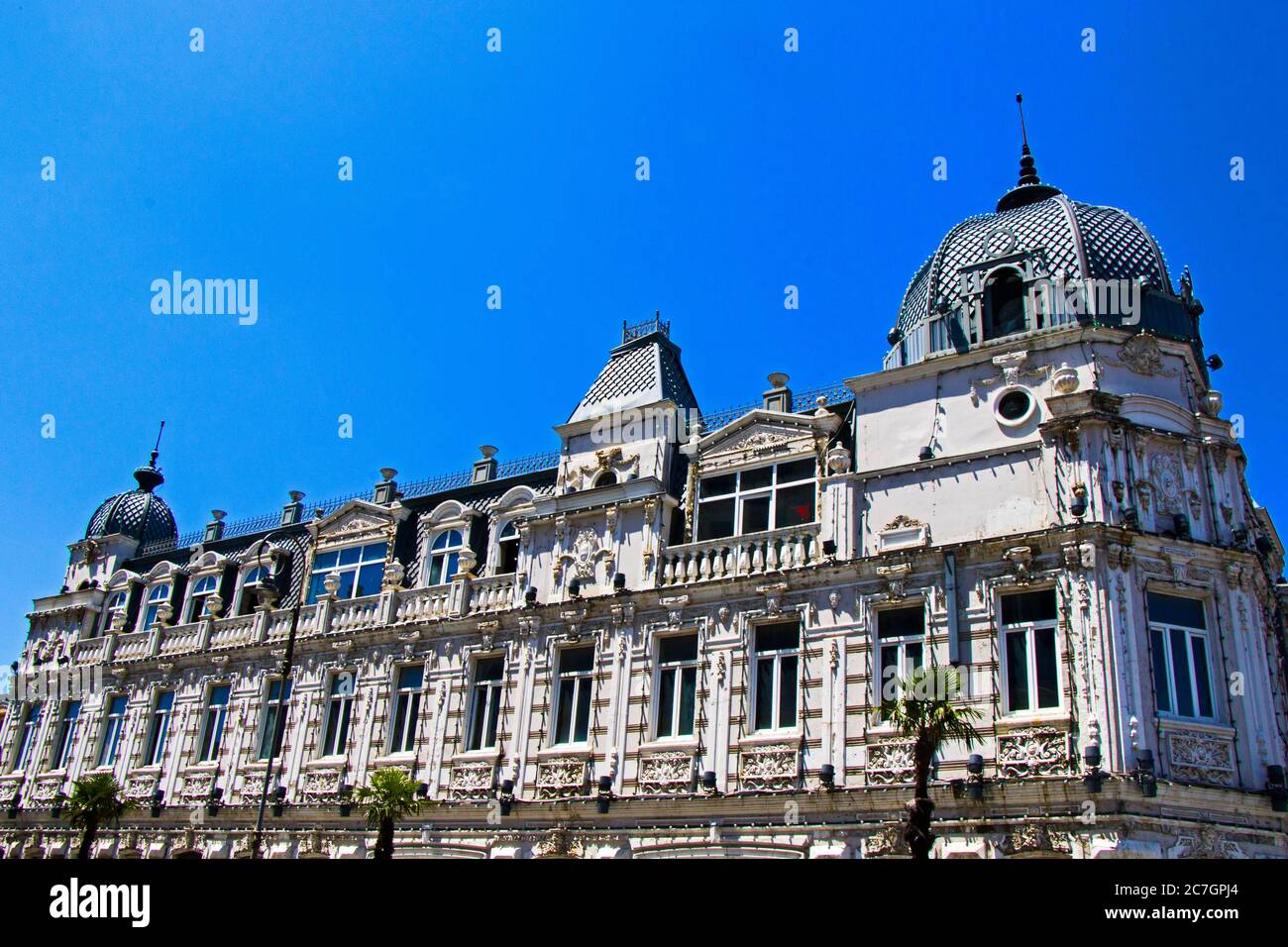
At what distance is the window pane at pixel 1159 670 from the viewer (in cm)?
2150

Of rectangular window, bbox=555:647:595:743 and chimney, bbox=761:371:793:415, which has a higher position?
chimney, bbox=761:371:793:415

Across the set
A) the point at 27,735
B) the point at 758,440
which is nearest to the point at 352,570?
the point at 758,440

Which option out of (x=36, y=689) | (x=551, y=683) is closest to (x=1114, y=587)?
(x=551, y=683)

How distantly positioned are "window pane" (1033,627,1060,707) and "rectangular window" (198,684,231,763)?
25216mm

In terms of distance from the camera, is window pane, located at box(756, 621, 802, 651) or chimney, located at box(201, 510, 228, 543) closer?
window pane, located at box(756, 621, 802, 651)

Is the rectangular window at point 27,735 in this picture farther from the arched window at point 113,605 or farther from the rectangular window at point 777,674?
the rectangular window at point 777,674

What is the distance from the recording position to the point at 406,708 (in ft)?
104

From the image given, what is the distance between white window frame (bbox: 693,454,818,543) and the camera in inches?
1073

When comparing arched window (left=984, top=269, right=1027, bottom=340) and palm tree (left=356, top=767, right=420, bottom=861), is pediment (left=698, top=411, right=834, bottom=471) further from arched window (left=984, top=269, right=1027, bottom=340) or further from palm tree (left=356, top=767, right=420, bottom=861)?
palm tree (left=356, top=767, right=420, bottom=861)

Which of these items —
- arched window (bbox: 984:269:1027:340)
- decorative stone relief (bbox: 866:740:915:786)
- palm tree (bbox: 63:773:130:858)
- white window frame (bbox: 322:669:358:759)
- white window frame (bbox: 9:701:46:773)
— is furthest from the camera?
white window frame (bbox: 9:701:46:773)

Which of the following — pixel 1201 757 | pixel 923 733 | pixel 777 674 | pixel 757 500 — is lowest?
pixel 923 733

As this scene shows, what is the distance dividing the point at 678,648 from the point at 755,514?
3.87 metres

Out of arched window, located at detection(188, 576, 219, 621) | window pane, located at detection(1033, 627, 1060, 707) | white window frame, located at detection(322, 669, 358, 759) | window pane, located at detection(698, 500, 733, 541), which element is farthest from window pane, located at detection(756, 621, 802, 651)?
arched window, located at detection(188, 576, 219, 621)

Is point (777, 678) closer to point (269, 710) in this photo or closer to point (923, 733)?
point (923, 733)
